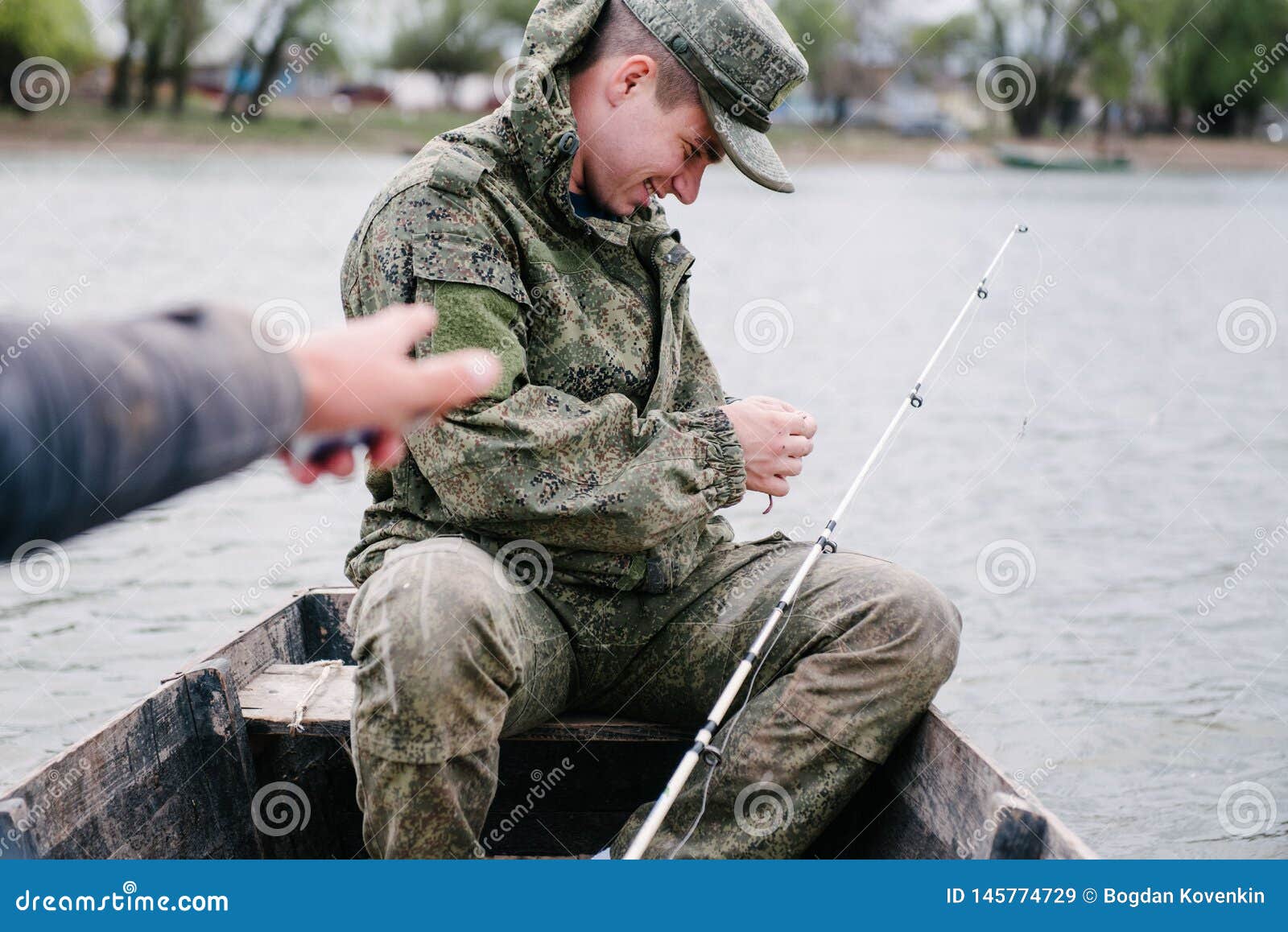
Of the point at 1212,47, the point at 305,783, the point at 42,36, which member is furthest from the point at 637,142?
the point at 1212,47

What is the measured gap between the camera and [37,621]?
7195mm

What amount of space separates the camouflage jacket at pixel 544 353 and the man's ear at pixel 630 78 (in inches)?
4.6

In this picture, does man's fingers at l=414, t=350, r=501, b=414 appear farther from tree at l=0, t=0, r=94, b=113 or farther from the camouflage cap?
tree at l=0, t=0, r=94, b=113

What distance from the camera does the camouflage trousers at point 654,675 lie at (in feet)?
8.32

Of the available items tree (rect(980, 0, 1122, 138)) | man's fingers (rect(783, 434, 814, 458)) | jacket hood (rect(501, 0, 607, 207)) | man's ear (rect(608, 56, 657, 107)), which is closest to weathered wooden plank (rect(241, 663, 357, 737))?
man's fingers (rect(783, 434, 814, 458))

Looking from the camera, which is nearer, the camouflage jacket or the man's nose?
the camouflage jacket

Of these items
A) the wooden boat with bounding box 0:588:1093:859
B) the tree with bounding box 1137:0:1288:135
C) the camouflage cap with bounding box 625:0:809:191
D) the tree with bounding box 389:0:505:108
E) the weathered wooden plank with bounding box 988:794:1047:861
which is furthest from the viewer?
the tree with bounding box 389:0:505:108

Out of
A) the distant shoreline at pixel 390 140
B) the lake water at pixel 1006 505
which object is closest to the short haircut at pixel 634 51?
the lake water at pixel 1006 505

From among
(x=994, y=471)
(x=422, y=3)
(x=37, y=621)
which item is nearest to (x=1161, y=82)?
(x=422, y=3)

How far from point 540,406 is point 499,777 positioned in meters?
1.09

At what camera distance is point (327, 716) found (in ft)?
10.8

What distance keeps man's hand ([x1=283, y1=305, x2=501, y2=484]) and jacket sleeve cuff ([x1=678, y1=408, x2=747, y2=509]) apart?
5.62ft

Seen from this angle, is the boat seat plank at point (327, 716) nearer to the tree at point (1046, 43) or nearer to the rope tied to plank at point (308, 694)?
the rope tied to plank at point (308, 694)

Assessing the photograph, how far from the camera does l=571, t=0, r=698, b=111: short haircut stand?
316 cm
